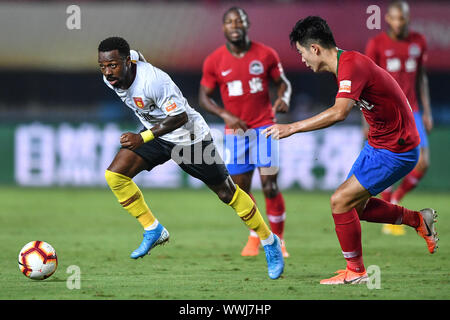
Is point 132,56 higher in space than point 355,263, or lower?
higher

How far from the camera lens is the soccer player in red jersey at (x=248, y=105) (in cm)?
852

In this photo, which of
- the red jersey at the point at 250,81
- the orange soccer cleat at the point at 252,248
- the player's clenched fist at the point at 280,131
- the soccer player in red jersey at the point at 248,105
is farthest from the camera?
the red jersey at the point at 250,81

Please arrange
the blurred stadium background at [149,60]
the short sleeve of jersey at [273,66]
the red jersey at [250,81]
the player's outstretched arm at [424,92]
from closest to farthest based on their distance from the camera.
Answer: the red jersey at [250,81] → the short sleeve of jersey at [273,66] → the player's outstretched arm at [424,92] → the blurred stadium background at [149,60]

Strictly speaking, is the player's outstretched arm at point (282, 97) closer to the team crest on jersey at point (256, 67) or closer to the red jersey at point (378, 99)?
the team crest on jersey at point (256, 67)

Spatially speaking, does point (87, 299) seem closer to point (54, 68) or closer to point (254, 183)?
point (254, 183)

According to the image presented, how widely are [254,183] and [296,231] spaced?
5201 millimetres

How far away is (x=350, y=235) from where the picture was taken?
21.0 ft

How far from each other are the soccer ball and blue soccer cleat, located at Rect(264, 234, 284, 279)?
72.8 inches

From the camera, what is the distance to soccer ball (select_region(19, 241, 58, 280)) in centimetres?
639

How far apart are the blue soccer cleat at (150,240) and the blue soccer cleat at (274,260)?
3.72ft

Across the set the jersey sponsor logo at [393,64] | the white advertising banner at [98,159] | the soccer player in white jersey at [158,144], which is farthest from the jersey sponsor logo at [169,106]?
the white advertising banner at [98,159]

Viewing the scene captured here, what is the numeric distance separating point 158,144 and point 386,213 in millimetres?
2198

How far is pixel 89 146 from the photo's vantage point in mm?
15867

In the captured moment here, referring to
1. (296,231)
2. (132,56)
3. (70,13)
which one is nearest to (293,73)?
(70,13)
